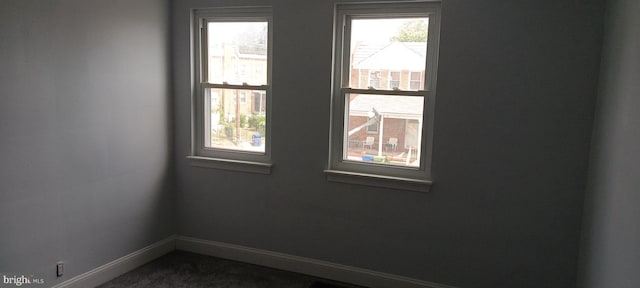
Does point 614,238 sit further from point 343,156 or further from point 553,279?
point 343,156

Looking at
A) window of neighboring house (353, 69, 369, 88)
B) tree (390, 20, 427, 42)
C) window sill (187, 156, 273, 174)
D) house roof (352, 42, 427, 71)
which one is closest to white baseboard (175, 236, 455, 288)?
window sill (187, 156, 273, 174)

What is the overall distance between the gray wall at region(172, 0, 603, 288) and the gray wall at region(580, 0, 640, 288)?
190 millimetres

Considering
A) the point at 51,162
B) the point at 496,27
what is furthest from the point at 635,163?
the point at 51,162

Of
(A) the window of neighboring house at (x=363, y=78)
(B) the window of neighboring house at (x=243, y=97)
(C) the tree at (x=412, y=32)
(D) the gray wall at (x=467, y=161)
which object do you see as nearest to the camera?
(D) the gray wall at (x=467, y=161)

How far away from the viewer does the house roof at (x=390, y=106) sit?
346 cm

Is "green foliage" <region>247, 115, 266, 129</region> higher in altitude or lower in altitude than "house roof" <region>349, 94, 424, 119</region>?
lower

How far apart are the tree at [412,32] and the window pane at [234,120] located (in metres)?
1.23

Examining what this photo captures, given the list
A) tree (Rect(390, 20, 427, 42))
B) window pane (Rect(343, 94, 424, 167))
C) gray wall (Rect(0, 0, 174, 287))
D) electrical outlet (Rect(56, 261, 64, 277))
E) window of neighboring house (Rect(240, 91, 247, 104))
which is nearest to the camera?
gray wall (Rect(0, 0, 174, 287))

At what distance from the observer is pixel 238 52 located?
13.2 feet

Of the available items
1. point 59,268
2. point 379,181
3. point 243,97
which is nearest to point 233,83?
point 243,97

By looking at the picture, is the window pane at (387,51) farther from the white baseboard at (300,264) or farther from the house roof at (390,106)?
the white baseboard at (300,264)

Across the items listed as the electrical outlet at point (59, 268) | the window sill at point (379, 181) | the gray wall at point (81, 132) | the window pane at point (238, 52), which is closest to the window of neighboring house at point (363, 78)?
the window sill at point (379, 181)

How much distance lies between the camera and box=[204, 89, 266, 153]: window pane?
3.98 metres

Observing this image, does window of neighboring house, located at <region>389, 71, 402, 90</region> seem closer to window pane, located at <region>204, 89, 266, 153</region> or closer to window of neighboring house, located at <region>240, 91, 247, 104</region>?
window pane, located at <region>204, 89, 266, 153</region>
